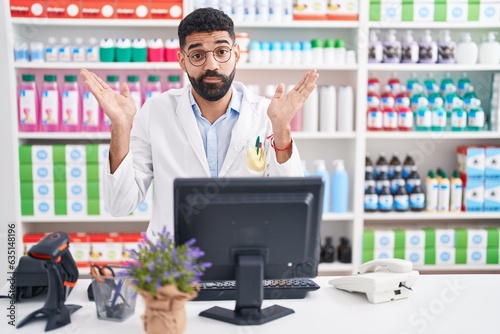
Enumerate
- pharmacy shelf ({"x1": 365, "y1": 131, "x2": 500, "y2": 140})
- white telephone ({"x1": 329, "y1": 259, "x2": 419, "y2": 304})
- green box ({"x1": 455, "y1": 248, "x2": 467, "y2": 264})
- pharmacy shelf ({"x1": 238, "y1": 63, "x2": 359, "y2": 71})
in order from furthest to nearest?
green box ({"x1": 455, "y1": 248, "x2": 467, "y2": 264}), pharmacy shelf ({"x1": 365, "y1": 131, "x2": 500, "y2": 140}), pharmacy shelf ({"x1": 238, "y1": 63, "x2": 359, "y2": 71}), white telephone ({"x1": 329, "y1": 259, "x2": 419, "y2": 304})

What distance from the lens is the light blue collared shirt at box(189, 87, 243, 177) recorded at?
2.38m

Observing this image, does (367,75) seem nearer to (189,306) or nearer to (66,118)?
(66,118)

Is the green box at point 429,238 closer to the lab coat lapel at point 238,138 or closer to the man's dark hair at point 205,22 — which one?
the lab coat lapel at point 238,138

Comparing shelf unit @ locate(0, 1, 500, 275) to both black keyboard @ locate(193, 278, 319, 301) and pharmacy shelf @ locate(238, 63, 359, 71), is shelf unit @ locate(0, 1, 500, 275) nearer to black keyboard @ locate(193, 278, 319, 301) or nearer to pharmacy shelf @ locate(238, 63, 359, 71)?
pharmacy shelf @ locate(238, 63, 359, 71)

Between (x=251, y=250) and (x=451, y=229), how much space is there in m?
2.46

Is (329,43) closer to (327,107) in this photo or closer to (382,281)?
(327,107)

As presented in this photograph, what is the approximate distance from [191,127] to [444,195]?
6.70 feet

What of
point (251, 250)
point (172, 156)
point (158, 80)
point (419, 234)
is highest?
point (158, 80)

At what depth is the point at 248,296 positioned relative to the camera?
5.65ft

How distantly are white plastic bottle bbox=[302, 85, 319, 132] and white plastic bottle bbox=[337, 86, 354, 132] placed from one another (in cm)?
14

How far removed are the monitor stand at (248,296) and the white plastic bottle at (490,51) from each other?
8.54ft

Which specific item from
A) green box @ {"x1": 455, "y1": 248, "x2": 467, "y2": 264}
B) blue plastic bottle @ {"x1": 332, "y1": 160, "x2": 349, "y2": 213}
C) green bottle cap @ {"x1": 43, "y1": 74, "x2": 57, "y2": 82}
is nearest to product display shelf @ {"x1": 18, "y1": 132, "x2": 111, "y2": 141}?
green bottle cap @ {"x1": 43, "y1": 74, "x2": 57, "y2": 82}

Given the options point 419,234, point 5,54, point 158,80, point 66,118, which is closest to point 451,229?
point 419,234

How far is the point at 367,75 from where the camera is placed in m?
3.84
